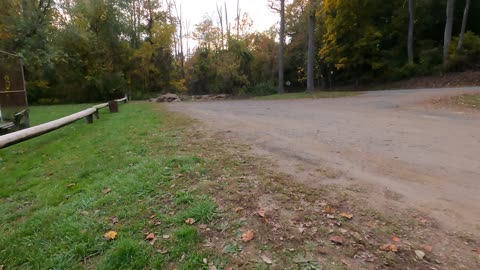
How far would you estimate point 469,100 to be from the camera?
344 inches

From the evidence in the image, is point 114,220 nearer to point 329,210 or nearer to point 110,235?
point 110,235

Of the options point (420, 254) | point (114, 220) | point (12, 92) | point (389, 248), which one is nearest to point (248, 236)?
point (389, 248)

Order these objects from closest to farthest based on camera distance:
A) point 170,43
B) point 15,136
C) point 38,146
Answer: point 15,136 → point 38,146 → point 170,43

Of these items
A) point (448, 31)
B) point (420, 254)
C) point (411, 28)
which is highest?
point (411, 28)

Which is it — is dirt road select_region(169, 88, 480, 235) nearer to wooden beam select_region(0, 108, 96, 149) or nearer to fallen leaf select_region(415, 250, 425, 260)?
fallen leaf select_region(415, 250, 425, 260)

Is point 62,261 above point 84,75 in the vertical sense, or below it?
below

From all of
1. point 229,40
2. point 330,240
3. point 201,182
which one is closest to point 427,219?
point 330,240

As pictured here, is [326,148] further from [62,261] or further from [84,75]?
A: [84,75]

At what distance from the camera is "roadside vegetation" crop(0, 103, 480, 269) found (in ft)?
6.59

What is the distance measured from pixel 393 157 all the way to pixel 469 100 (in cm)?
710

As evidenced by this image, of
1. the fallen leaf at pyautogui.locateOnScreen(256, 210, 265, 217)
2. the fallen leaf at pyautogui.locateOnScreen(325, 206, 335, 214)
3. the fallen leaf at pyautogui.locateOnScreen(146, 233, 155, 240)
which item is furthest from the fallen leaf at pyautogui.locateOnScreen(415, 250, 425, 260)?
the fallen leaf at pyautogui.locateOnScreen(146, 233, 155, 240)

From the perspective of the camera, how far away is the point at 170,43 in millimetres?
27781

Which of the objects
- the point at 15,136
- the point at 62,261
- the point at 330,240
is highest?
the point at 15,136

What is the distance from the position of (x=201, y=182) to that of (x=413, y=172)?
2.50 metres
